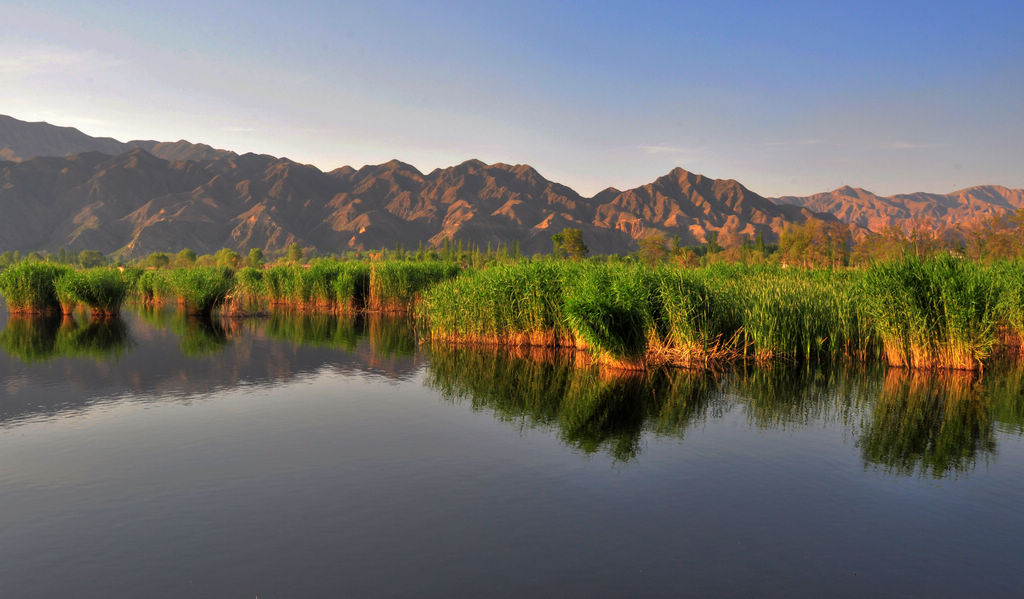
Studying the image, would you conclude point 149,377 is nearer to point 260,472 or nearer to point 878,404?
point 260,472

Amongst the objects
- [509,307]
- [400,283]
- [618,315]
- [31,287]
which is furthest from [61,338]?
[618,315]

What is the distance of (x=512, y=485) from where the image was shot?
10.4 m

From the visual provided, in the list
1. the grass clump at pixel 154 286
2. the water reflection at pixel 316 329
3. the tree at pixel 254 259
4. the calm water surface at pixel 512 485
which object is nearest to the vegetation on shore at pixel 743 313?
the calm water surface at pixel 512 485

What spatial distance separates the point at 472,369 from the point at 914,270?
14358 mm

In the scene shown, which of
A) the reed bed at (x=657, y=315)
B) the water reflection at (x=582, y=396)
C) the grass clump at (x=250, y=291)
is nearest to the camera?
the water reflection at (x=582, y=396)

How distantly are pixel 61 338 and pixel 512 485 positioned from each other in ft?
87.0

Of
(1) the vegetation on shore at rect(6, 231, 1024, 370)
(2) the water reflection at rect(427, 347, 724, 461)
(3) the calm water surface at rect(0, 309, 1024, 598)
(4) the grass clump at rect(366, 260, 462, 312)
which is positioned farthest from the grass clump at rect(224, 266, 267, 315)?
(2) the water reflection at rect(427, 347, 724, 461)

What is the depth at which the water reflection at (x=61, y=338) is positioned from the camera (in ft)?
77.6

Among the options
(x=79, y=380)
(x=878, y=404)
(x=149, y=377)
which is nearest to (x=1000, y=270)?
(x=878, y=404)

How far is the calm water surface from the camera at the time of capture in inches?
293

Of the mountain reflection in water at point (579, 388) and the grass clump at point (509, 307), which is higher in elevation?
the grass clump at point (509, 307)

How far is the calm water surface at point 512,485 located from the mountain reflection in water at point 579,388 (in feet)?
0.41

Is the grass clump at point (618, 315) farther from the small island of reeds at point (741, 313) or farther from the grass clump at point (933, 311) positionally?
the grass clump at point (933, 311)

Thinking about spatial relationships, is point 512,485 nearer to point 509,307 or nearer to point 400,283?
point 509,307
